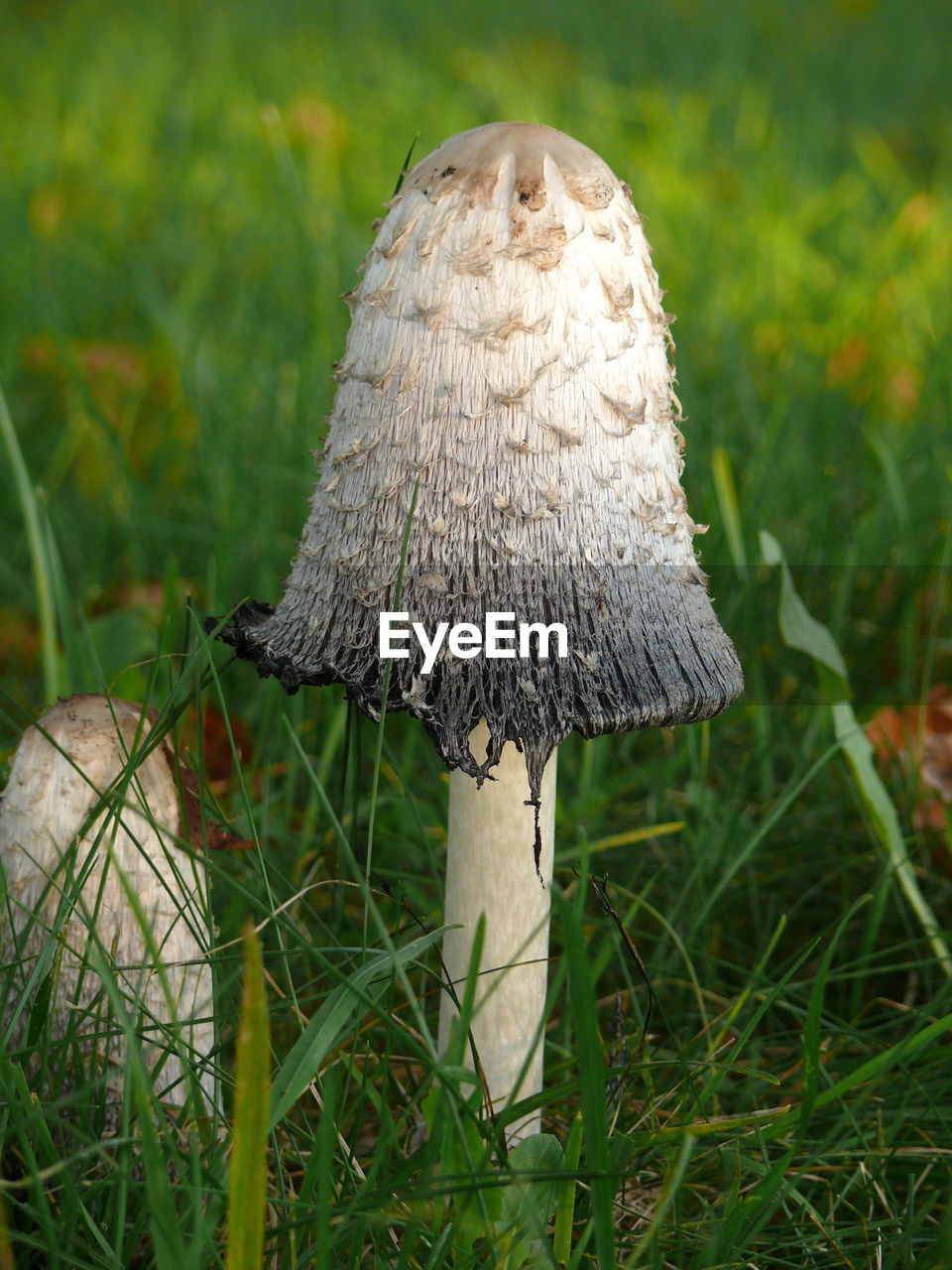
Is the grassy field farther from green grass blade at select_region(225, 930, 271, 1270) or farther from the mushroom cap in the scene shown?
the mushroom cap

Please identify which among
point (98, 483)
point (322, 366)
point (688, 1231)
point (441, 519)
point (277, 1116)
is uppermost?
point (322, 366)

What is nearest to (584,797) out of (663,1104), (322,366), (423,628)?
(663,1104)

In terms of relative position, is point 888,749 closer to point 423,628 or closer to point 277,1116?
point 423,628

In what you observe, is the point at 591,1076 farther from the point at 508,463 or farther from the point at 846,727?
the point at 846,727

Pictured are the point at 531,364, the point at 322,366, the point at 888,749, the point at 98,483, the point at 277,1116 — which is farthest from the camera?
the point at 322,366

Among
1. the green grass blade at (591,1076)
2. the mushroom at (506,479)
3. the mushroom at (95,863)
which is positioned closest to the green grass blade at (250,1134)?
the green grass blade at (591,1076)

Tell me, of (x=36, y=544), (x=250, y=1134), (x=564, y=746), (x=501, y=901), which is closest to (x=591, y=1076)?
(x=250, y=1134)

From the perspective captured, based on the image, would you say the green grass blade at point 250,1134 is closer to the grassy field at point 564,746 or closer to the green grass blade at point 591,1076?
the grassy field at point 564,746
